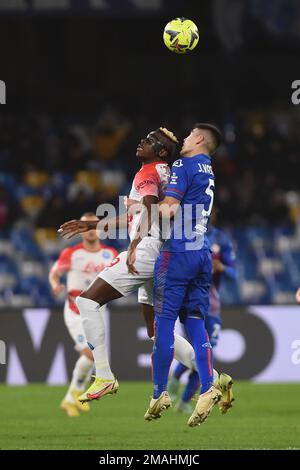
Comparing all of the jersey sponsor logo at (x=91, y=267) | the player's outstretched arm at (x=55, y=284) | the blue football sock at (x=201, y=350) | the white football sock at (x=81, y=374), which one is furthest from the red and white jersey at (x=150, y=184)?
the jersey sponsor logo at (x=91, y=267)

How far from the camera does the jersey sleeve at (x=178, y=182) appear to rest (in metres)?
9.80

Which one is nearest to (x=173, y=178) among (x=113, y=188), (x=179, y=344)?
(x=179, y=344)

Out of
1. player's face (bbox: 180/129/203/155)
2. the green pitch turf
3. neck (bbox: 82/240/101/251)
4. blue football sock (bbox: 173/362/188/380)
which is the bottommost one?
the green pitch turf

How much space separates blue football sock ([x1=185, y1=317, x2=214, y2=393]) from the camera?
9953mm

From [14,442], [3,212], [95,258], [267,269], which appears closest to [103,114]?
[3,212]

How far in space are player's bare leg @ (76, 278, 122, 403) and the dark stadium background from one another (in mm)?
6890

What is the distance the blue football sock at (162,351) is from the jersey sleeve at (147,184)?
40.4 inches

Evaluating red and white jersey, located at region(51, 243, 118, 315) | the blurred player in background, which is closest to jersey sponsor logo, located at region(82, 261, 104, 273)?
red and white jersey, located at region(51, 243, 118, 315)

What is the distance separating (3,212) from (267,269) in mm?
4911

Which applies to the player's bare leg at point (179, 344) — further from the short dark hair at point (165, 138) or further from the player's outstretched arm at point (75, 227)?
the short dark hair at point (165, 138)

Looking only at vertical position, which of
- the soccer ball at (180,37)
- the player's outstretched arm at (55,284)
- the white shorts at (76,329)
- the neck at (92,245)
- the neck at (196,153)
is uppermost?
the soccer ball at (180,37)

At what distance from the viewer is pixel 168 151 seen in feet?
33.7

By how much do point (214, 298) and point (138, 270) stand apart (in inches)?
157

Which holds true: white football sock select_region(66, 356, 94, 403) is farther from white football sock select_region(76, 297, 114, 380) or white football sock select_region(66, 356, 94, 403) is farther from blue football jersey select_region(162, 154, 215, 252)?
blue football jersey select_region(162, 154, 215, 252)
